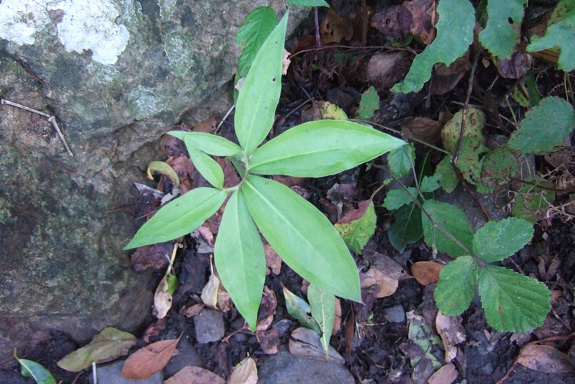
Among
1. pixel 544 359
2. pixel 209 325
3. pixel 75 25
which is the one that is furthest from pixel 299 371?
pixel 75 25

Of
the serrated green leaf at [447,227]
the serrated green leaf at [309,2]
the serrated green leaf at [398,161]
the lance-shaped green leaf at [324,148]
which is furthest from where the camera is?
the serrated green leaf at [398,161]

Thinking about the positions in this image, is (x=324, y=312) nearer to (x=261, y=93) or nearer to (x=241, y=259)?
(x=241, y=259)

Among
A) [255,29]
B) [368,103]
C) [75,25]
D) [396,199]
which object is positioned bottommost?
[396,199]

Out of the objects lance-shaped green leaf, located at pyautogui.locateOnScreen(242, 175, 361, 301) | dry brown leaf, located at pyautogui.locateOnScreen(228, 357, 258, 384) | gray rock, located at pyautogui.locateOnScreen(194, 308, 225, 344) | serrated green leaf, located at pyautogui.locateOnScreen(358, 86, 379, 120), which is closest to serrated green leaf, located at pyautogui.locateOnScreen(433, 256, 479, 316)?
lance-shaped green leaf, located at pyautogui.locateOnScreen(242, 175, 361, 301)

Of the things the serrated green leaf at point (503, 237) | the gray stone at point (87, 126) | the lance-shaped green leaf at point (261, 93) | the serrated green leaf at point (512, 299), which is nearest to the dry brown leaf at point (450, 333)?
the serrated green leaf at point (512, 299)

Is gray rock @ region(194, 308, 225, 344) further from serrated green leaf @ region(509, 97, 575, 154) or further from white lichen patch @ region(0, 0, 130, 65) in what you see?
serrated green leaf @ region(509, 97, 575, 154)

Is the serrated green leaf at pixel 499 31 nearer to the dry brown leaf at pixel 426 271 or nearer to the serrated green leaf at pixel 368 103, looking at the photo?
the serrated green leaf at pixel 368 103

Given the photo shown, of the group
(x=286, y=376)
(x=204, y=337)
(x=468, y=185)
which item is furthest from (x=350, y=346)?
(x=468, y=185)
